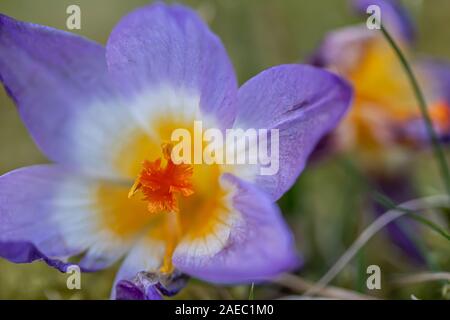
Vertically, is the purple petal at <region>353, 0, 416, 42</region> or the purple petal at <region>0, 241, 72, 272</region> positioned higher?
the purple petal at <region>353, 0, 416, 42</region>

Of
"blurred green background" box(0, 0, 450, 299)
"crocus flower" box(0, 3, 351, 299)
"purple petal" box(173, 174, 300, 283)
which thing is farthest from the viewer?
"blurred green background" box(0, 0, 450, 299)

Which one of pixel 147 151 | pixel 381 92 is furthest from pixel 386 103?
pixel 147 151

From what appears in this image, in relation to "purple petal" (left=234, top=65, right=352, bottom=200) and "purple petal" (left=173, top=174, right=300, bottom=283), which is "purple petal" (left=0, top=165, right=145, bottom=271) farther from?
"purple petal" (left=234, top=65, right=352, bottom=200)

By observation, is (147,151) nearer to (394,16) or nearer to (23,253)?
(23,253)

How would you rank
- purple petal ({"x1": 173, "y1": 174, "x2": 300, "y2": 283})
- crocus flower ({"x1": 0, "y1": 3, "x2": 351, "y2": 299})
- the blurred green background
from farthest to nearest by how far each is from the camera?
the blurred green background < crocus flower ({"x1": 0, "y1": 3, "x2": 351, "y2": 299}) < purple petal ({"x1": 173, "y1": 174, "x2": 300, "y2": 283})

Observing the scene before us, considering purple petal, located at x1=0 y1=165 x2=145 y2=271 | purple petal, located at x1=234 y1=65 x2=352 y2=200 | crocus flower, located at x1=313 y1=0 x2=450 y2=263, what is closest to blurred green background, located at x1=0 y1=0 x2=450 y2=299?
crocus flower, located at x1=313 y1=0 x2=450 y2=263

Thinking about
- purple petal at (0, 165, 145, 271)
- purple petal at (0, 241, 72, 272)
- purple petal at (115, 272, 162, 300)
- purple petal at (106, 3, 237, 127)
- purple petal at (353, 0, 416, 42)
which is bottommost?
purple petal at (115, 272, 162, 300)

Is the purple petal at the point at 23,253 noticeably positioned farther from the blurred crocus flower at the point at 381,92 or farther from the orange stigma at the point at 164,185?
the blurred crocus flower at the point at 381,92
